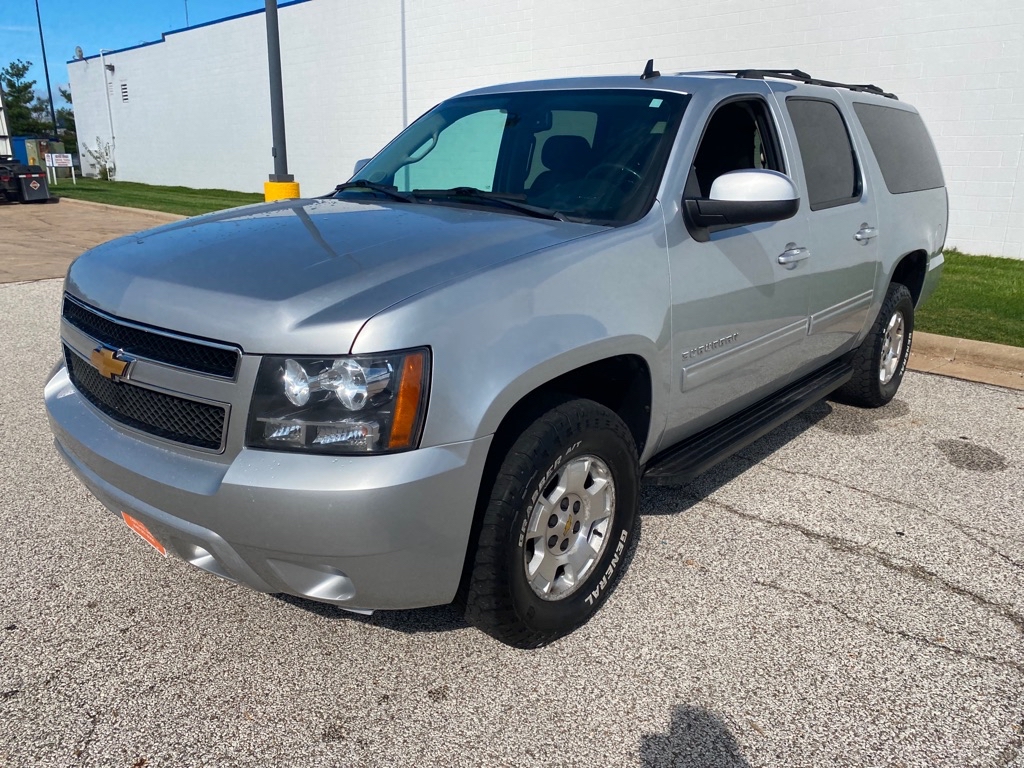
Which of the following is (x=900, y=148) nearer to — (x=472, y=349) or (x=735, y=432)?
(x=735, y=432)

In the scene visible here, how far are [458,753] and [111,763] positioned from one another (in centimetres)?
96

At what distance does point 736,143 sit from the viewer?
3773mm

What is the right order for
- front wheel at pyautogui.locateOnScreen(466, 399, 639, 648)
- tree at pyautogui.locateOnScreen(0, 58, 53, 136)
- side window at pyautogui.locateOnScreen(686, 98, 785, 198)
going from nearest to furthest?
front wheel at pyautogui.locateOnScreen(466, 399, 639, 648) → side window at pyautogui.locateOnScreen(686, 98, 785, 198) → tree at pyautogui.locateOnScreen(0, 58, 53, 136)

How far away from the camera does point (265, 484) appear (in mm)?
2197

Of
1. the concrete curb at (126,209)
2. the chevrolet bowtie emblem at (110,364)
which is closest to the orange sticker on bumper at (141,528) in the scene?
the chevrolet bowtie emblem at (110,364)

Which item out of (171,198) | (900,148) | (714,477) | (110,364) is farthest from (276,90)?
(171,198)

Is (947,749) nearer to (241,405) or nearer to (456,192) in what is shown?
(241,405)

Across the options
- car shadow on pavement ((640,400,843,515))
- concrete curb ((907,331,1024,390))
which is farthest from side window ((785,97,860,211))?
concrete curb ((907,331,1024,390))

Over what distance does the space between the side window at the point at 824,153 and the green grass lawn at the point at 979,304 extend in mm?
3089

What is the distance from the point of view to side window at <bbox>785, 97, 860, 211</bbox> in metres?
4.04

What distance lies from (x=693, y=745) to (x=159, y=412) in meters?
1.87

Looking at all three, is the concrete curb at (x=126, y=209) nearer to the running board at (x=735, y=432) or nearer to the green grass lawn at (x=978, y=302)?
the green grass lawn at (x=978, y=302)

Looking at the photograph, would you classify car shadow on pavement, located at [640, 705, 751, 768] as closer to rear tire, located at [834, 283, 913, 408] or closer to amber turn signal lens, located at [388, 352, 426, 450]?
amber turn signal lens, located at [388, 352, 426, 450]

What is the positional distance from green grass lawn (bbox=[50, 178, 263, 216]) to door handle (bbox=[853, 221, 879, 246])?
49.0 ft
